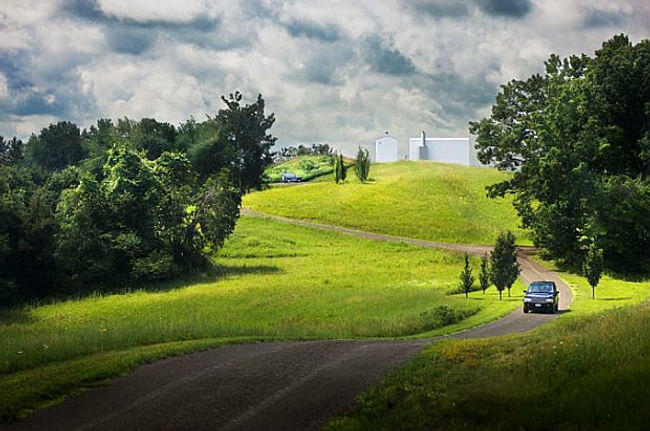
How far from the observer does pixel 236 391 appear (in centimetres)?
1228

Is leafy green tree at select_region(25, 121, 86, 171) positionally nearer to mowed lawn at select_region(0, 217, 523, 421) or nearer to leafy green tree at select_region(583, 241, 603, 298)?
mowed lawn at select_region(0, 217, 523, 421)

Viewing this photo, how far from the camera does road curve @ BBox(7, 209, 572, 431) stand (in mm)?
10461

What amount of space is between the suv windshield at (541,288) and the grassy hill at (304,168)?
11038cm

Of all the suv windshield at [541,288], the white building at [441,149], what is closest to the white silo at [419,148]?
the white building at [441,149]

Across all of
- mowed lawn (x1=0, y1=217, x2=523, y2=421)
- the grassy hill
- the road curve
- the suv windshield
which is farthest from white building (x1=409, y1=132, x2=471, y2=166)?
→ the road curve

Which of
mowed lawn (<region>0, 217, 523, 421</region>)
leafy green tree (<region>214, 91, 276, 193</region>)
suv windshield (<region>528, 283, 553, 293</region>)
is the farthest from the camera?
leafy green tree (<region>214, 91, 276, 193</region>)

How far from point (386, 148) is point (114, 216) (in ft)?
284

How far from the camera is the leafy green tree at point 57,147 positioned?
7319 centimetres

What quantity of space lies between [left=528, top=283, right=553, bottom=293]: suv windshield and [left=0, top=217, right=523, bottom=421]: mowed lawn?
164 centimetres

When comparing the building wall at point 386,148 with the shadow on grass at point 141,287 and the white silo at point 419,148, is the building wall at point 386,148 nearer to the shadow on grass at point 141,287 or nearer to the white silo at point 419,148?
the white silo at point 419,148

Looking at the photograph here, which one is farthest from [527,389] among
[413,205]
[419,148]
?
[419,148]

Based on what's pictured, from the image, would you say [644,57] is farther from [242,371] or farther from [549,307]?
[242,371]

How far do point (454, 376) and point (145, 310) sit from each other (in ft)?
84.6

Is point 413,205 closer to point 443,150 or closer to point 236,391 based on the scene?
point 443,150
